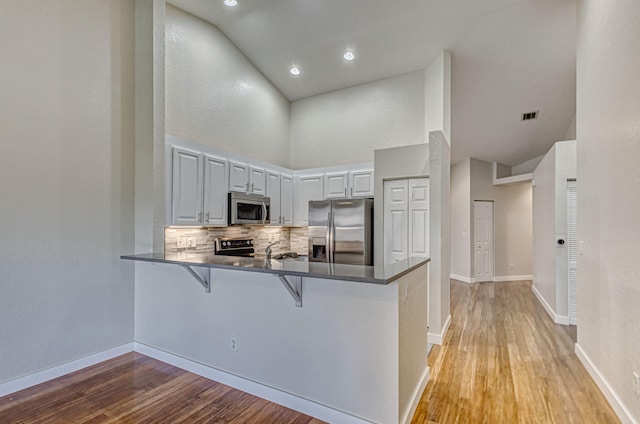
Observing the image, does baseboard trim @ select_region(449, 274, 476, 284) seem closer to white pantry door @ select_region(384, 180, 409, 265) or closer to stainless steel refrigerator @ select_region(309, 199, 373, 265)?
stainless steel refrigerator @ select_region(309, 199, 373, 265)

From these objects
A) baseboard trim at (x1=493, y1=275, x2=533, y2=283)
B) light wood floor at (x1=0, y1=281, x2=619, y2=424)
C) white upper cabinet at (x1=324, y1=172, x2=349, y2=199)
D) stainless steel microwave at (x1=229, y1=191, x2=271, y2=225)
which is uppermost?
white upper cabinet at (x1=324, y1=172, x2=349, y2=199)

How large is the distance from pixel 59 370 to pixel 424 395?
3177 millimetres

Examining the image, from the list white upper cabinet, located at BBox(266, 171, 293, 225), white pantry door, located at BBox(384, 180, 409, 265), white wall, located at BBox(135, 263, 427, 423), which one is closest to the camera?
white wall, located at BBox(135, 263, 427, 423)

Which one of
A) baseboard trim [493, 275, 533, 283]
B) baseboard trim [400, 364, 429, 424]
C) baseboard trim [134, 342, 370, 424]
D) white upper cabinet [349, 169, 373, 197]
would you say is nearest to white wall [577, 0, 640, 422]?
baseboard trim [400, 364, 429, 424]

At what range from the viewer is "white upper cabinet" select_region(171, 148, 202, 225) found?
3.51 m

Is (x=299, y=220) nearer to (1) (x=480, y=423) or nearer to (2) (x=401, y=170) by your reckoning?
(2) (x=401, y=170)

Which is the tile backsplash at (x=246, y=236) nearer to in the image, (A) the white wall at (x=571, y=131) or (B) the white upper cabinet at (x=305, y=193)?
(B) the white upper cabinet at (x=305, y=193)

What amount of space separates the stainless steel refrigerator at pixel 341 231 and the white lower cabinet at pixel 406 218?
1.26 feet

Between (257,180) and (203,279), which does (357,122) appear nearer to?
(257,180)

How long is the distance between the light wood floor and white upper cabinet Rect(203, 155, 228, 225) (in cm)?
171

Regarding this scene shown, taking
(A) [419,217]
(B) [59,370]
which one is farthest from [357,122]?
(B) [59,370]

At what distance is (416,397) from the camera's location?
2312mm

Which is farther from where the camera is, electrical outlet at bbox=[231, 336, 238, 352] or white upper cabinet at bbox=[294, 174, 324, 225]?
white upper cabinet at bbox=[294, 174, 324, 225]

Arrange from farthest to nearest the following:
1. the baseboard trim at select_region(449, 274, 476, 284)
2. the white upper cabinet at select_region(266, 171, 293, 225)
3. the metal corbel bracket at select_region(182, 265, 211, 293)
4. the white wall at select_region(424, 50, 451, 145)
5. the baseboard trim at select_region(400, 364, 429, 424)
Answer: the baseboard trim at select_region(449, 274, 476, 284)
the white upper cabinet at select_region(266, 171, 293, 225)
the white wall at select_region(424, 50, 451, 145)
the metal corbel bracket at select_region(182, 265, 211, 293)
the baseboard trim at select_region(400, 364, 429, 424)
